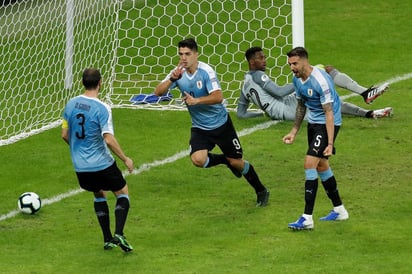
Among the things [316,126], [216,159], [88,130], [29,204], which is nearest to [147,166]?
[216,159]

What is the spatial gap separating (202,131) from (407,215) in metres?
2.52

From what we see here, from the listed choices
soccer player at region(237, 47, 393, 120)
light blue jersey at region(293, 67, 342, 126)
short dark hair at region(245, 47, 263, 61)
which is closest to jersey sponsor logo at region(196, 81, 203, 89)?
light blue jersey at region(293, 67, 342, 126)

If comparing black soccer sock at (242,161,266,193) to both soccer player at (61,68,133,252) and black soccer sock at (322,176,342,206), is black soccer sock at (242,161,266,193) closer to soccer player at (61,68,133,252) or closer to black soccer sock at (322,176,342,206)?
black soccer sock at (322,176,342,206)

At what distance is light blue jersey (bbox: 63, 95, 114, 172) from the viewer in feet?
37.5

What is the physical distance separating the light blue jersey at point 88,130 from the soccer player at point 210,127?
1.69 metres

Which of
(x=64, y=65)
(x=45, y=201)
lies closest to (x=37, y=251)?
(x=45, y=201)

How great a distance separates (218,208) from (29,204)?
2.10 m

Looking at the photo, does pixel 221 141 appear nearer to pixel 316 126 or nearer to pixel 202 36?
pixel 316 126

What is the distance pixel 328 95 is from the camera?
40.2 ft

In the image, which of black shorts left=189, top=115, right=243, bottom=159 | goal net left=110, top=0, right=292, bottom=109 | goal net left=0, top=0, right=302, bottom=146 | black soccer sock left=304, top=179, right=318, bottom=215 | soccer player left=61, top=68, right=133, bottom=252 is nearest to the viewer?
soccer player left=61, top=68, right=133, bottom=252

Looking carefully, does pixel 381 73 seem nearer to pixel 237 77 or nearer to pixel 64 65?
pixel 237 77

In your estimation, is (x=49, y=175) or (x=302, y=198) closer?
(x=302, y=198)

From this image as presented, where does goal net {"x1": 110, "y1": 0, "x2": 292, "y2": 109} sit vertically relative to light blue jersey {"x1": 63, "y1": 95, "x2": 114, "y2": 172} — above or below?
below

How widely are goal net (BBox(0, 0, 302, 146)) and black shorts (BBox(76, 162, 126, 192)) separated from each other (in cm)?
540
